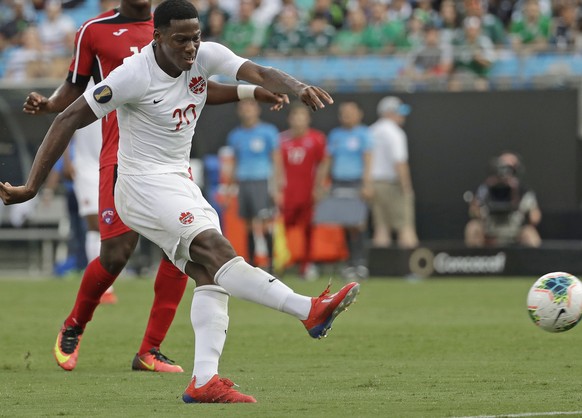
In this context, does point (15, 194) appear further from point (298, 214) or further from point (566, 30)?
point (566, 30)

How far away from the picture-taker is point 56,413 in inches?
256

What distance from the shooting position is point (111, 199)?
27.8 ft

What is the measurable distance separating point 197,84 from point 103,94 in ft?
1.94

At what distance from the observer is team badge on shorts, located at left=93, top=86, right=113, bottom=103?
6973mm

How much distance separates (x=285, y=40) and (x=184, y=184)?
47.7 ft

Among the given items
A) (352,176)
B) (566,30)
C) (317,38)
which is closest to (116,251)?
(352,176)

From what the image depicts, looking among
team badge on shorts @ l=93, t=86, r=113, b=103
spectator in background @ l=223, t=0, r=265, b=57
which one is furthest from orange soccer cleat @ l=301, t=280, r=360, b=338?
spectator in background @ l=223, t=0, r=265, b=57

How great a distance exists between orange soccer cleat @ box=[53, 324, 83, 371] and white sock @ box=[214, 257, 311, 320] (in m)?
2.38

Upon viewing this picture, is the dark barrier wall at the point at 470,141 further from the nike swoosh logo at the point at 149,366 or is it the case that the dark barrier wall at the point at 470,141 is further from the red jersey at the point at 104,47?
the nike swoosh logo at the point at 149,366

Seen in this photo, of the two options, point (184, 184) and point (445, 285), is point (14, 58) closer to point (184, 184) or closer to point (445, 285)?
point (445, 285)

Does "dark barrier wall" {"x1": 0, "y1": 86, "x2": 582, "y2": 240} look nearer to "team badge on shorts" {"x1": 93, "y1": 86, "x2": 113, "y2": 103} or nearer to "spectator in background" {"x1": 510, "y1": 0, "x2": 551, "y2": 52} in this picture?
"spectator in background" {"x1": 510, "y1": 0, "x2": 551, "y2": 52}

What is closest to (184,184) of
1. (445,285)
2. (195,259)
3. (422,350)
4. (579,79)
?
(195,259)

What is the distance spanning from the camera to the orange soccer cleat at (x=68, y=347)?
8.80 m

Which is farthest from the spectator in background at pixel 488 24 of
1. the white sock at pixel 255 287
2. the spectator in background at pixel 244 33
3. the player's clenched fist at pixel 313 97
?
the white sock at pixel 255 287
